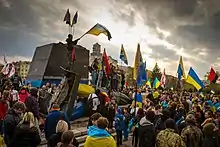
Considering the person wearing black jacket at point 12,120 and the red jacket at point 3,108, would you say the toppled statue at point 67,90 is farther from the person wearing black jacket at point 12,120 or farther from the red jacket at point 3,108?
the person wearing black jacket at point 12,120

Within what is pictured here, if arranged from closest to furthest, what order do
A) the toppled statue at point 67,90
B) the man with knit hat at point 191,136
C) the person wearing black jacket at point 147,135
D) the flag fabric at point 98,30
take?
the man with knit hat at point 191,136 → the person wearing black jacket at point 147,135 → the toppled statue at point 67,90 → the flag fabric at point 98,30

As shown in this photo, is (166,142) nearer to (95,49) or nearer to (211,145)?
(211,145)

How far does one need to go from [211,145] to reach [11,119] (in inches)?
159

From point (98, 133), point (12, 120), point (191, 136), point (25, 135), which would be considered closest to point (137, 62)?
point (191, 136)

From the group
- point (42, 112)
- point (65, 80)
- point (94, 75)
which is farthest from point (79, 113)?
point (94, 75)

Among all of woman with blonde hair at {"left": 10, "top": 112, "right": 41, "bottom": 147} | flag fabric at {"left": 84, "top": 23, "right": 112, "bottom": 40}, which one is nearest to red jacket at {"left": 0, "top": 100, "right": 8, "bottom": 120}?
woman with blonde hair at {"left": 10, "top": 112, "right": 41, "bottom": 147}

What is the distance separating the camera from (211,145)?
18.4 ft

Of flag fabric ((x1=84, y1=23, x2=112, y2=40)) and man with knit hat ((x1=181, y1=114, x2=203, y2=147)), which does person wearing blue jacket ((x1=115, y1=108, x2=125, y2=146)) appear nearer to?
flag fabric ((x1=84, y1=23, x2=112, y2=40))

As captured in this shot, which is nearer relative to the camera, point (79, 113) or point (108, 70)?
point (79, 113)

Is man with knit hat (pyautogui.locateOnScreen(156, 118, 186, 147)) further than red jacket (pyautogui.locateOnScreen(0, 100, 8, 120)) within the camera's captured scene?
No

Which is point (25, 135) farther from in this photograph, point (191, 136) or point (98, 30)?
point (98, 30)

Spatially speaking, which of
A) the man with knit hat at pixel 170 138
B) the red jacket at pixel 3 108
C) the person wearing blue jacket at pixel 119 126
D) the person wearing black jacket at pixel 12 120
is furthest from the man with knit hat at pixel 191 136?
the red jacket at pixel 3 108

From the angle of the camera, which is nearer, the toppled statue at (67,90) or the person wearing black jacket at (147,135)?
the person wearing black jacket at (147,135)

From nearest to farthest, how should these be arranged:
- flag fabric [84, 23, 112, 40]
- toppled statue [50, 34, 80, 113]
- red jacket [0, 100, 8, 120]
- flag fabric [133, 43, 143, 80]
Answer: red jacket [0, 100, 8, 120], toppled statue [50, 34, 80, 113], flag fabric [84, 23, 112, 40], flag fabric [133, 43, 143, 80]
